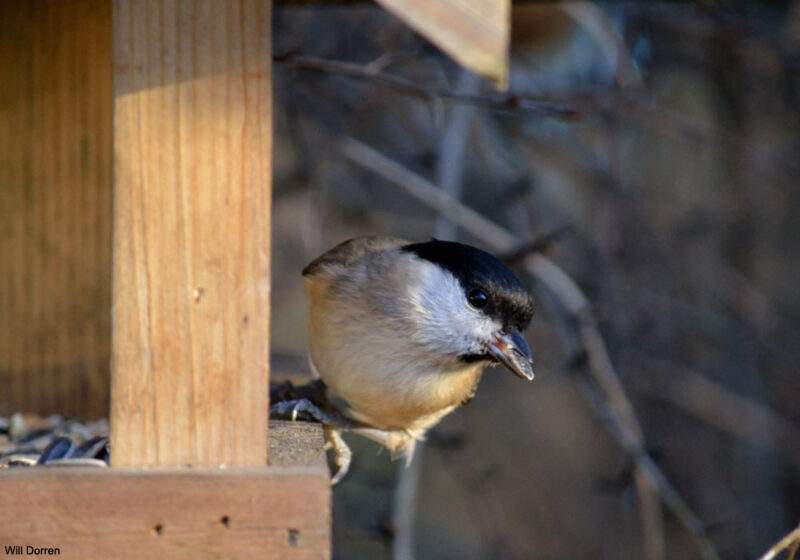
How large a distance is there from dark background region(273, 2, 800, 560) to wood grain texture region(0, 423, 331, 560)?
1.52 m

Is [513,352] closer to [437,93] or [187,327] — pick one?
[437,93]

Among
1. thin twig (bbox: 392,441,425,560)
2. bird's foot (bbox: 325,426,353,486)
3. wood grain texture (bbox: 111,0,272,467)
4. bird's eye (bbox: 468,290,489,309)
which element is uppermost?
wood grain texture (bbox: 111,0,272,467)

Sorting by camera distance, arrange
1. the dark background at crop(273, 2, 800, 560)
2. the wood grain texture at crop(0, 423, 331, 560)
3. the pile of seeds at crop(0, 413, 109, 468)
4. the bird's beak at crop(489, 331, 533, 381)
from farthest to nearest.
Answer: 1. the dark background at crop(273, 2, 800, 560)
2. the bird's beak at crop(489, 331, 533, 381)
3. the pile of seeds at crop(0, 413, 109, 468)
4. the wood grain texture at crop(0, 423, 331, 560)

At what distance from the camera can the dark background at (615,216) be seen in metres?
3.45

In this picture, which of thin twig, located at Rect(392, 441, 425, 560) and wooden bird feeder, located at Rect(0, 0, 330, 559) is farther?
thin twig, located at Rect(392, 441, 425, 560)

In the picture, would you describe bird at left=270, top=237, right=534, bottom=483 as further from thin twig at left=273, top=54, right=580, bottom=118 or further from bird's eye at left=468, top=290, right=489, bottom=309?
thin twig at left=273, top=54, right=580, bottom=118

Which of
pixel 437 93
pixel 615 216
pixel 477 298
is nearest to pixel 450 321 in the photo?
pixel 477 298

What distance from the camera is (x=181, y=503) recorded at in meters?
1.39

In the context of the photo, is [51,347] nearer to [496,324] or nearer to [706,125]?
[496,324]

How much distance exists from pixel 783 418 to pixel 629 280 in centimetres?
101

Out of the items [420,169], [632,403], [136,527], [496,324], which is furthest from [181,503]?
[632,403]

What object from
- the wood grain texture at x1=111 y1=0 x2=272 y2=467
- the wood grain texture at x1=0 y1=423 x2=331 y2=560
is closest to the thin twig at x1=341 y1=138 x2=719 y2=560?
the wood grain texture at x1=111 y1=0 x2=272 y2=467

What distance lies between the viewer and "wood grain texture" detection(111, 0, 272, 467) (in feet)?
4.72

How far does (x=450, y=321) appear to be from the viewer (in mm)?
2178
